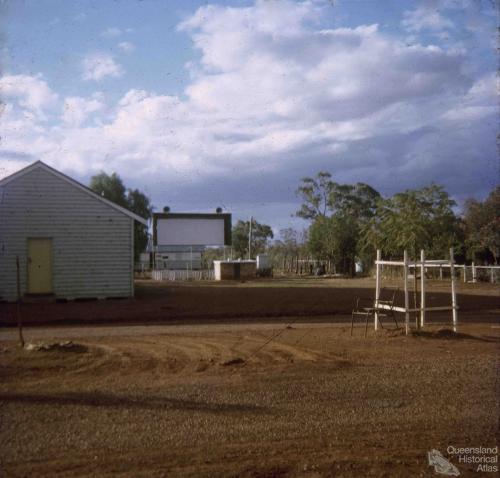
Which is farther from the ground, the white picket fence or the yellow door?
the yellow door

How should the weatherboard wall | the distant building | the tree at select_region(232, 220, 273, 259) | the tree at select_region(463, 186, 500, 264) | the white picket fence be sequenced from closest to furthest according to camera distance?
the weatherboard wall → the tree at select_region(463, 186, 500, 264) → the white picket fence → the distant building → the tree at select_region(232, 220, 273, 259)

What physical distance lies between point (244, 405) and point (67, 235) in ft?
52.1

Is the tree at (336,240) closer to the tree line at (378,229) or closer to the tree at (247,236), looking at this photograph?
the tree line at (378,229)

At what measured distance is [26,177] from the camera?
20.8 m

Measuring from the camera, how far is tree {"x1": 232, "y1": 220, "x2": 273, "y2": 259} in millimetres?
68875

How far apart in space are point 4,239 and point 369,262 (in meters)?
31.7

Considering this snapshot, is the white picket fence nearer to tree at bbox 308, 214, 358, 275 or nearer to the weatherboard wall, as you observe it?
tree at bbox 308, 214, 358, 275

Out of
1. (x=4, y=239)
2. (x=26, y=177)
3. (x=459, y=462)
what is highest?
(x=26, y=177)

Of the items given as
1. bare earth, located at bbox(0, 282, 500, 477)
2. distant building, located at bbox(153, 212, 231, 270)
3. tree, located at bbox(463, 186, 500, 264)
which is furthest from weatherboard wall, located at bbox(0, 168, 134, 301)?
distant building, located at bbox(153, 212, 231, 270)

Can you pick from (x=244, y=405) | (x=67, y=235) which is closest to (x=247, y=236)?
(x=67, y=235)

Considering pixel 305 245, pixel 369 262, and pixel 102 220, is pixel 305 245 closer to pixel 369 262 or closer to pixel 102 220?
pixel 369 262

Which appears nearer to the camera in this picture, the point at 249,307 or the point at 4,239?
the point at 249,307

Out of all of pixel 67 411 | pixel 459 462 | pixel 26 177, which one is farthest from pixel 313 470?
pixel 26 177

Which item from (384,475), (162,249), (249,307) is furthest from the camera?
(162,249)
